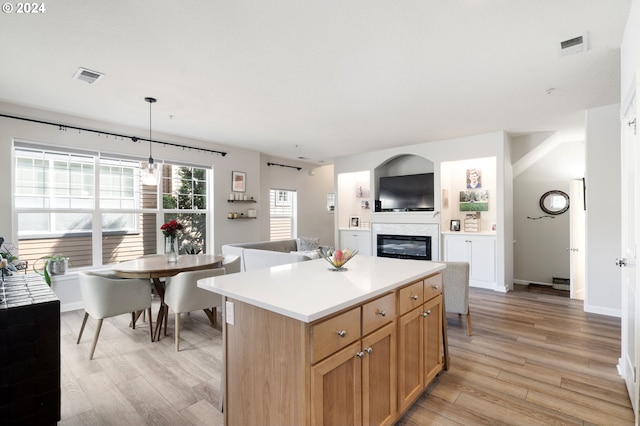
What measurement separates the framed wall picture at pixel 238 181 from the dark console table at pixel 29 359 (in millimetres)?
4767

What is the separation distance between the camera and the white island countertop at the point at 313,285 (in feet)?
4.47

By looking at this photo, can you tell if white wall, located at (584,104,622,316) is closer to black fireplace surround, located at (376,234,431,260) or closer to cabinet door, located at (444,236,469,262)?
cabinet door, located at (444,236,469,262)

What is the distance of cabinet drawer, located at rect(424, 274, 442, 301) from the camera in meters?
2.17

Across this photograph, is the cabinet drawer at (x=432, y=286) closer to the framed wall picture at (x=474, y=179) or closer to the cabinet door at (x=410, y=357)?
the cabinet door at (x=410, y=357)

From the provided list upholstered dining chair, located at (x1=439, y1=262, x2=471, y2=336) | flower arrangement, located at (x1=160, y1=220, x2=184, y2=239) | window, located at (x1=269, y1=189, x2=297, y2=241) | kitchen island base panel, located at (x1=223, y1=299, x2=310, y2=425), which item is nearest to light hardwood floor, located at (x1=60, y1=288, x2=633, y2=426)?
upholstered dining chair, located at (x1=439, y1=262, x2=471, y2=336)

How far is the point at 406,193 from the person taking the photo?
20.7 ft

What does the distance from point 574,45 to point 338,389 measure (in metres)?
3.09

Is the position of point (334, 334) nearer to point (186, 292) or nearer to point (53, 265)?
point (186, 292)

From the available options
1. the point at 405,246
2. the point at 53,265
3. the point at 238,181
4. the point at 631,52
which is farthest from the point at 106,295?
the point at 405,246

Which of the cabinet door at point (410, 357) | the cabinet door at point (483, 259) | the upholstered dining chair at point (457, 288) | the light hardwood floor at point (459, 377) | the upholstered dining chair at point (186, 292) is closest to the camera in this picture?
the cabinet door at point (410, 357)

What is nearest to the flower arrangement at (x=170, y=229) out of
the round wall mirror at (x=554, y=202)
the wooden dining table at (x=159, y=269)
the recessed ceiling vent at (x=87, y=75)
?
the wooden dining table at (x=159, y=269)

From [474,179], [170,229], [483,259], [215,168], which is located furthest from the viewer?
[215,168]

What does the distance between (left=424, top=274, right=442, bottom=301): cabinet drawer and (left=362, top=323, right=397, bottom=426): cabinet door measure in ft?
1.68

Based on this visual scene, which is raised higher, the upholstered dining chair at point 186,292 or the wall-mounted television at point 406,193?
the wall-mounted television at point 406,193
